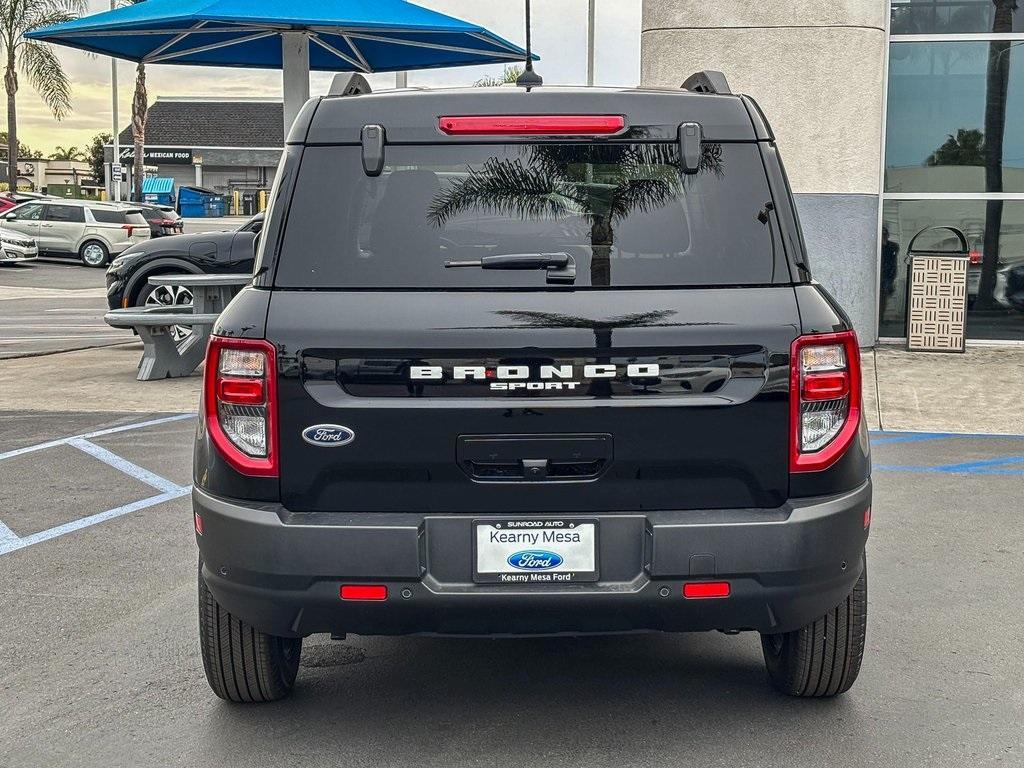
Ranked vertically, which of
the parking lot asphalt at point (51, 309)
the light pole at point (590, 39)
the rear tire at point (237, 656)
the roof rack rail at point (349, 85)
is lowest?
the parking lot asphalt at point (51, 309)

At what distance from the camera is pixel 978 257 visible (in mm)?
13320

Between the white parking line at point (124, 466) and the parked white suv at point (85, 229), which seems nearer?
the white parking line at point (124, 466)

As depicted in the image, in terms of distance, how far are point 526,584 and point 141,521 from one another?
374 centimetres

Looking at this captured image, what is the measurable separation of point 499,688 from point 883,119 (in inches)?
417

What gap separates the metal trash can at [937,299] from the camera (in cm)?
1280

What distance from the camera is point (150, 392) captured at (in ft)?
36.5

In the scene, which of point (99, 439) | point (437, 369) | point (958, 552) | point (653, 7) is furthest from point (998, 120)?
point (437, 369)

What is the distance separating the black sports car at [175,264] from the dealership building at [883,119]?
4707 mm

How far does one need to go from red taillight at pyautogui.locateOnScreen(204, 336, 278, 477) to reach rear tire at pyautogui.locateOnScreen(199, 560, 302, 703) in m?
0.46

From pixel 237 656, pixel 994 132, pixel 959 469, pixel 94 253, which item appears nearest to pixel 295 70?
pixel 994 132

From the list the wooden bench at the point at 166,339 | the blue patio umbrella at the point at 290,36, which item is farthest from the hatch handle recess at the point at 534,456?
the wooden bench at the point at 166,339

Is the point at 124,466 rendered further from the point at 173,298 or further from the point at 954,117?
the point at 954,117

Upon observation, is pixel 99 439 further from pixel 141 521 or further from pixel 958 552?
pixel 958 552

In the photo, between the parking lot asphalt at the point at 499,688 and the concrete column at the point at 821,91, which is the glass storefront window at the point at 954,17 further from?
the parking lot asphalt at the point at 499,688
